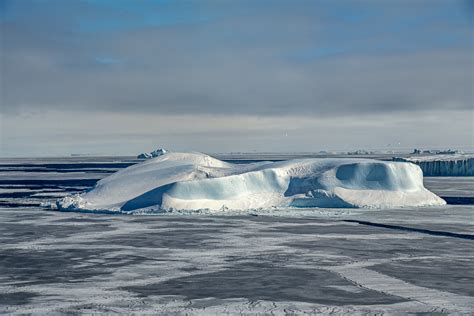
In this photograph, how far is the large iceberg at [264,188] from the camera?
26880mm

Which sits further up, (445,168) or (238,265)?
(445,168)

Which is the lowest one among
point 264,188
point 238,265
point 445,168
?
point 238,265

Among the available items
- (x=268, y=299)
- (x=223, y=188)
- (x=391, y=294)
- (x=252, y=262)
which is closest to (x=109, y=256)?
(x=252, y=262)

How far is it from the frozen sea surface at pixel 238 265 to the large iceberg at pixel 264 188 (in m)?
3.25

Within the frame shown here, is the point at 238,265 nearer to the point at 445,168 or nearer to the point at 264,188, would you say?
the point at 264,188

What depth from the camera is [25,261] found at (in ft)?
47.7

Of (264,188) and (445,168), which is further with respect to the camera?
(445,168)

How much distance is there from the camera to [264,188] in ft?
94.3

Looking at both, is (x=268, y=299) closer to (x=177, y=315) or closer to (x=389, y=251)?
(x=177, y=315)

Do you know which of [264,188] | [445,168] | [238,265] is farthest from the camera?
[445,168]

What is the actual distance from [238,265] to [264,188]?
15.1 metres

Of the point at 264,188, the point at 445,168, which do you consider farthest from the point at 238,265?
the point at 445,168

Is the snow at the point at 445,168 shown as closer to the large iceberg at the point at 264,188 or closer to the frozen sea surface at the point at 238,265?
the large iceberg at the point at 264,188

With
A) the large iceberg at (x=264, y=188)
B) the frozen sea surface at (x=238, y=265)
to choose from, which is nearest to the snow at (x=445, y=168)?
the large iceberg at (x=264, y=188)
